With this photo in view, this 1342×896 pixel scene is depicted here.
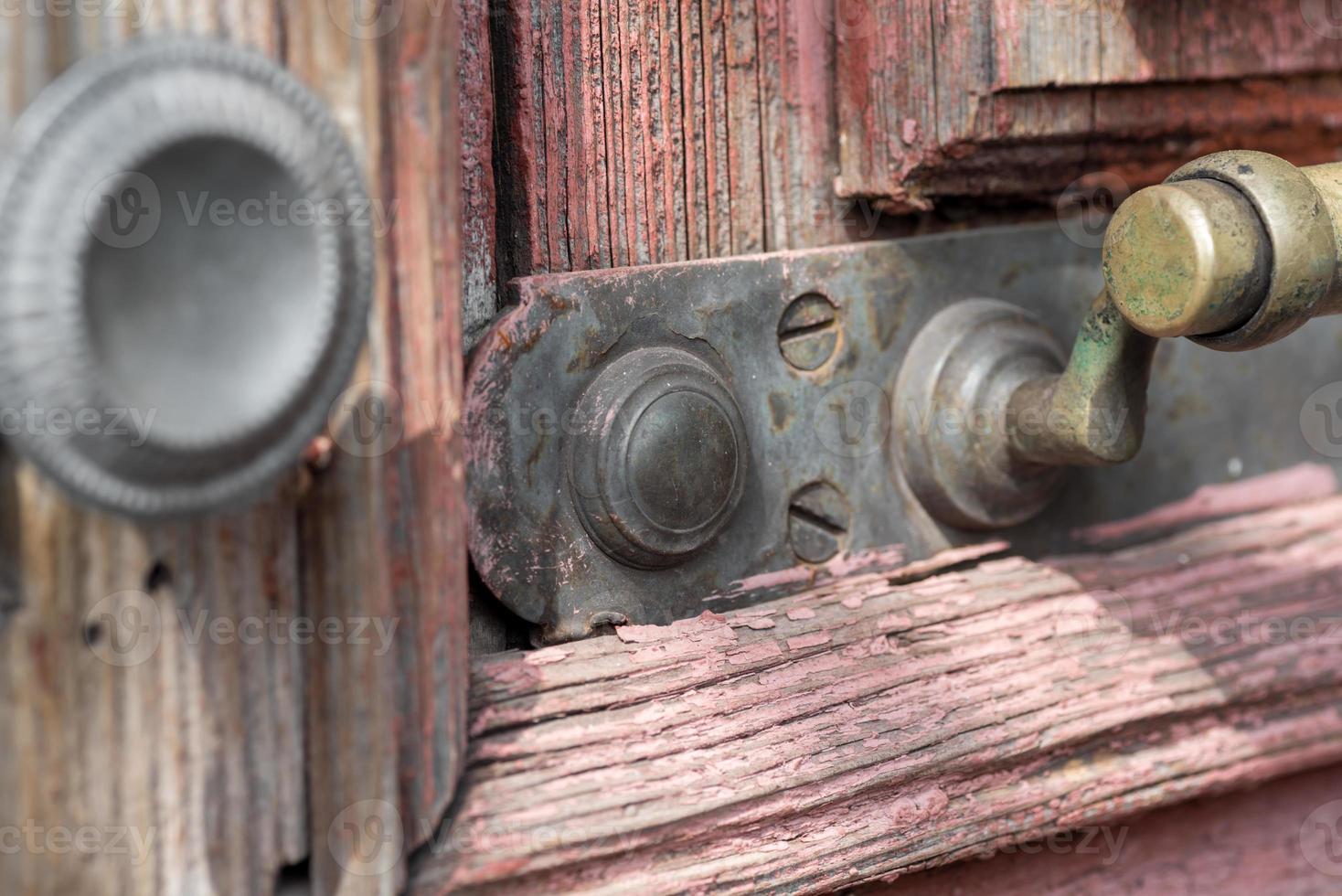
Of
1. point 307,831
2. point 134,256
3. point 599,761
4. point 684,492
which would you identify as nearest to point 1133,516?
point 684,492

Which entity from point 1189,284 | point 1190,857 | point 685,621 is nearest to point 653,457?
point 685,621

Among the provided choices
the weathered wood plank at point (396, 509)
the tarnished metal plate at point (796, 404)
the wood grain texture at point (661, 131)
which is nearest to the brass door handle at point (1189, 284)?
the tarnished metal plate at point (796, 404)

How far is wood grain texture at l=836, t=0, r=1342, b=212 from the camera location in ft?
2.89

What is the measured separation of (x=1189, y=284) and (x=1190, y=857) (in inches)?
21.2

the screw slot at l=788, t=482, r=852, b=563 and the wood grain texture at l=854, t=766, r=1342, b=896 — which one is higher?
the screw slot at l=788, t=482, r=852, b=563

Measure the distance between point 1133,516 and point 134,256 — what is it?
868 millimetres

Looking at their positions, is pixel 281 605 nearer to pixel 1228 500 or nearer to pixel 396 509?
pixel 396 509

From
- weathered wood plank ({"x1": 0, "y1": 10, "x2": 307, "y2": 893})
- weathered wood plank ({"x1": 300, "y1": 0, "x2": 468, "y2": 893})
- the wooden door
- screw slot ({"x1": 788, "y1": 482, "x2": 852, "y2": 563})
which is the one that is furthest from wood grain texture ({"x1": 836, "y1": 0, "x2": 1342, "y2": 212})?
weathered wood plank ({"x1": 0, "y1": 10, "x2": 307, "y2": 893})

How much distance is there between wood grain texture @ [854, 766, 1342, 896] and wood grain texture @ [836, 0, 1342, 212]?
0.51m

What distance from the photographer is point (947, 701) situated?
32.6 inches

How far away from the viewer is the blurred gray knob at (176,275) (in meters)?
0.46

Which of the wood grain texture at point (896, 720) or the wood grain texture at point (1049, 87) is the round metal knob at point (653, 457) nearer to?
the wood grain texture at point (896, 720)

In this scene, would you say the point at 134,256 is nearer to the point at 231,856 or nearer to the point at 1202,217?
the point at 231,856

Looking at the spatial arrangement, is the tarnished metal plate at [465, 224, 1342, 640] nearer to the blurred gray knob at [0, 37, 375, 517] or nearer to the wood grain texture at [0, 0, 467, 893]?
the wood grain texture at [0, 0, 467, 893]
